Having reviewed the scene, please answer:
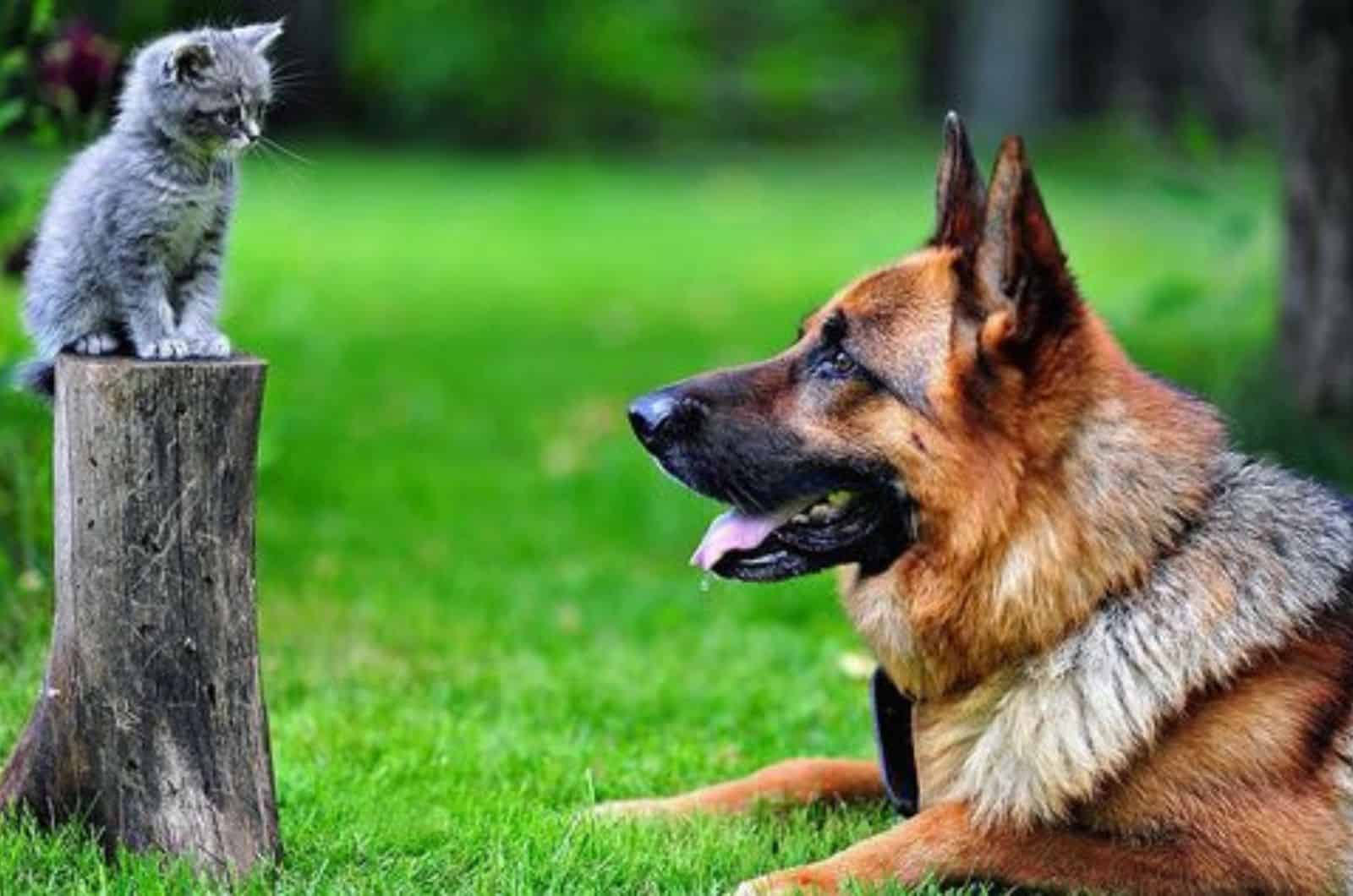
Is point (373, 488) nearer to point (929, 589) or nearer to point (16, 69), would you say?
point (16, 69)

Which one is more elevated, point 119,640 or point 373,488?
point 119,640

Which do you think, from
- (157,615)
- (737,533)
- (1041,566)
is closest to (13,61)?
(157,615)

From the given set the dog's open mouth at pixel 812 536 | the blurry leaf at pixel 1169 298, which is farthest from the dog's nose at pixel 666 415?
the blurry leaf at pixel 1169 298

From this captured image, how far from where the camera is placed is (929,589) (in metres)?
4.40

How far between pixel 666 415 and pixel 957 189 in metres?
0.77

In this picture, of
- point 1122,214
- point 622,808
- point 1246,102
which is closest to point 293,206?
point 1122,214

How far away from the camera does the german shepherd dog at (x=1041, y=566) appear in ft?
14.1

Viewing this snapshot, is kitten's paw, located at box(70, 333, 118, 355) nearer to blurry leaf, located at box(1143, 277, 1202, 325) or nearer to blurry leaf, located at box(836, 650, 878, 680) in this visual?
blurry leaf, located at box(836, 650, 878, 680)

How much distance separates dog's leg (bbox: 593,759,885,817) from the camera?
5113 mm

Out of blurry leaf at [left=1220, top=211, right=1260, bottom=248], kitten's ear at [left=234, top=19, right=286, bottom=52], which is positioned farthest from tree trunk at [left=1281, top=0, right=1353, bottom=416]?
kitten's ear at [left=234, top=19, right=286, bottom=52]

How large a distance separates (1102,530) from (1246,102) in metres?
23.4

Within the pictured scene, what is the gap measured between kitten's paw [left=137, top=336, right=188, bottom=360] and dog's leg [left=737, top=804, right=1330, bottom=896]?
153cm

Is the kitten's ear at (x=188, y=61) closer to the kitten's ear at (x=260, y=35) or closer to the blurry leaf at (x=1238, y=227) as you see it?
the kitten's ear at (x=260, y=35)

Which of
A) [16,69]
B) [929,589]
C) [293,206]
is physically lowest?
[293,206]
